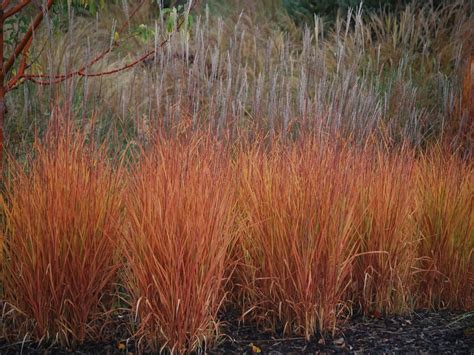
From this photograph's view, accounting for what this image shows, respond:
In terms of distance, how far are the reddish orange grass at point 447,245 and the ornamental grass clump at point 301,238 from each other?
0.99 meters

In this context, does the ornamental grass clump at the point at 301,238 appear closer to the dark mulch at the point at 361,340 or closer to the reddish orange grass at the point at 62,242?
the dark mulch at the point at 361,340

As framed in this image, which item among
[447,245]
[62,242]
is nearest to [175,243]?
[62,242]

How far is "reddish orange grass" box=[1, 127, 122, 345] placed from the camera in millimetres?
3422

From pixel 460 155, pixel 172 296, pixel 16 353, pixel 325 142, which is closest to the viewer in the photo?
pixel 172 296

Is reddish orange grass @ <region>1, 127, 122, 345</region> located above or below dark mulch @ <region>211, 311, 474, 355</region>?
above

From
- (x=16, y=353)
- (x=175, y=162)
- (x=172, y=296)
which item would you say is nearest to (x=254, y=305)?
(x=172, y=296)

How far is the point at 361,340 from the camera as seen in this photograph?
3.72 m

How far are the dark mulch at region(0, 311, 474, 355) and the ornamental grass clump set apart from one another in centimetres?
8

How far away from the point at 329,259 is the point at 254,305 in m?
0.45

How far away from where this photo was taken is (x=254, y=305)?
3.62 metres

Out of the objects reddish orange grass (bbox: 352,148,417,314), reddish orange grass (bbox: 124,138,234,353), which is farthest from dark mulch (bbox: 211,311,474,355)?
reddish orange grass (bbox: 124,138,234,353)

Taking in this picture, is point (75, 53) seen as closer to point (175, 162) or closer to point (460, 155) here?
point (460, 155)

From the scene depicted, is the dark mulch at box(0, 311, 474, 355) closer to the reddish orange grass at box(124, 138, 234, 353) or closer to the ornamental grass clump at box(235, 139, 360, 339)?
the ornamental grass clump at box(235, 139, 360, 339)

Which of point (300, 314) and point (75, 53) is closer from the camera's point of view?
point (300, 314)
